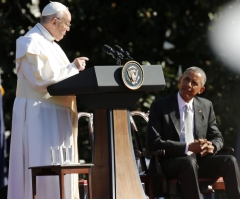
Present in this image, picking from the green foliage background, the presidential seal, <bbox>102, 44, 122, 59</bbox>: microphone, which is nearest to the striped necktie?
the presidential seal

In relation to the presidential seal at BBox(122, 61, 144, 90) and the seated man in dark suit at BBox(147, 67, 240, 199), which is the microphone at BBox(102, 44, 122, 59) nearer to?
the presidential seal at BBox(122, 61, 144, 90)

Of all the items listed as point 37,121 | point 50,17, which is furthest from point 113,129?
point 50,17

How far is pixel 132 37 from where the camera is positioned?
12680mm

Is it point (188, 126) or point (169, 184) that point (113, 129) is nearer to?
point (169, 184)

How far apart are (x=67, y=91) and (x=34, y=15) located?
597 centimetres

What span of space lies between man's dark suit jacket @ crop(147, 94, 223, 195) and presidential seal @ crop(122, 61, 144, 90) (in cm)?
136

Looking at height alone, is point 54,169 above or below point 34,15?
below

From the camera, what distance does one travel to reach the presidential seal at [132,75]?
6.79 meters

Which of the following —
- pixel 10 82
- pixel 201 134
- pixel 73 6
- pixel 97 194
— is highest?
pixel 73 6

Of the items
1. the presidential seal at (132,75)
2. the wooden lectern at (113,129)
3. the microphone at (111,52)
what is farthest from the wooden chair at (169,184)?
the microphone at (111,52)

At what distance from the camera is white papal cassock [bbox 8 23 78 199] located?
725 cm

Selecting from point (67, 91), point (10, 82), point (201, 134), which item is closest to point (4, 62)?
point (10, 82)

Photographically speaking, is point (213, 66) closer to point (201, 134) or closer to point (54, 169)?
point (201, 134)

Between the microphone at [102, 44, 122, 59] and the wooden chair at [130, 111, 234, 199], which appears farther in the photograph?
the wooden chair at [130, 111, 234, 199]
